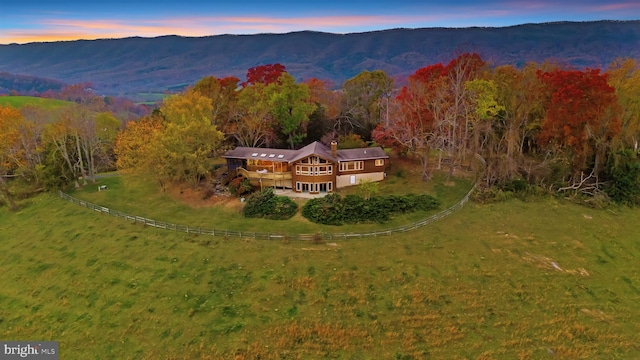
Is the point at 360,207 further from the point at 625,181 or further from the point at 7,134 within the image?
the point at 7,134

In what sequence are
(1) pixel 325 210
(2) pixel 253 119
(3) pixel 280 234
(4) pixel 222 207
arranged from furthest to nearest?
(2) pixel 253 119 < (4) pixel 222 207 < (1) pixel 325 210 < (3) pixel 280 234

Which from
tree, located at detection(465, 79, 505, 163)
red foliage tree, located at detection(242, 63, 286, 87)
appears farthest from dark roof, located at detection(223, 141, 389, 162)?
red foliage tree, located at detection(242, 63, 286, 87)

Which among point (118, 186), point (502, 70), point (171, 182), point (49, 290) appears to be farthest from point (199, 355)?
point (502, 70)

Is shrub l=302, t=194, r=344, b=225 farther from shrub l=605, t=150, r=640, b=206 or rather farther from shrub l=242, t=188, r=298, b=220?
shrub l=605, t=150, r=640, b=206

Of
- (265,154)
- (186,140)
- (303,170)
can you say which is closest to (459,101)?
(303,170)

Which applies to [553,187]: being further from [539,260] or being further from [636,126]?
[539,260]

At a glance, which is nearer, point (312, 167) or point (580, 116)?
point (580, 116)
